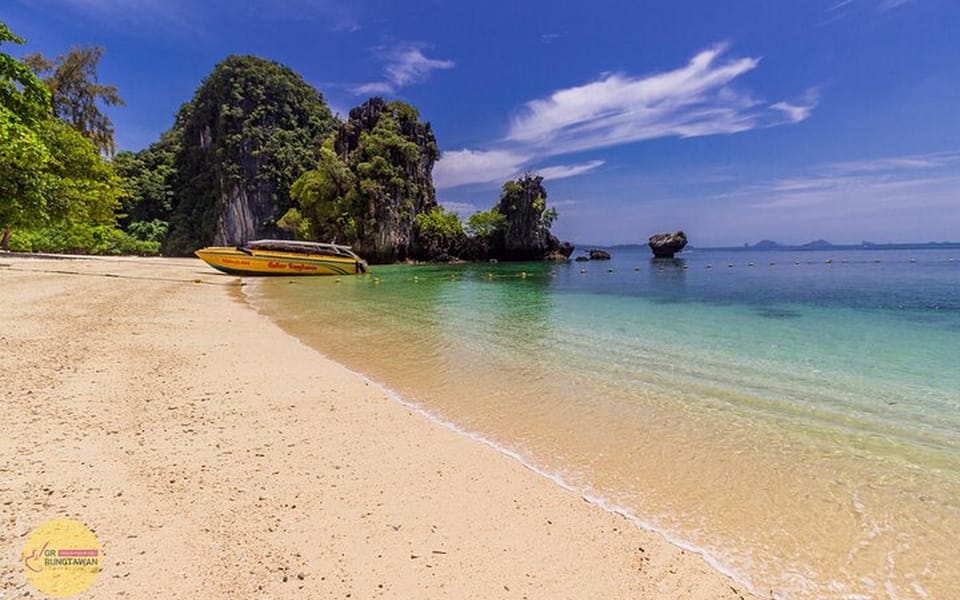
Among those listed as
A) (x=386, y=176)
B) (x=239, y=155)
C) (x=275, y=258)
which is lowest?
(x=275, y=258)

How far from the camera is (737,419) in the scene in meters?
5.73

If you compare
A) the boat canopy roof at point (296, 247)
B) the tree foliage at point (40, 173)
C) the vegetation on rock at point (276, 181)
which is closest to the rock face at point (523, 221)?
the vegetation on rock at point (276, 181)

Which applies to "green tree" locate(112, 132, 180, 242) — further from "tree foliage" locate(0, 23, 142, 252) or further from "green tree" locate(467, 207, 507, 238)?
"green tree" locate(467, 207, 507, 238)

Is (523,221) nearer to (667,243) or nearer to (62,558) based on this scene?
(667,243)

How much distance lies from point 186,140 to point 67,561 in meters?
85.5

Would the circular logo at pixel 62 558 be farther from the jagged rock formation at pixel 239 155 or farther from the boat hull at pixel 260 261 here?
the jagged rock formation at pixel 239 155

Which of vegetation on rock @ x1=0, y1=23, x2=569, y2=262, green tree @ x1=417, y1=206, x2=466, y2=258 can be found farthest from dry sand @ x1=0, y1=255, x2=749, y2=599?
green tree @ x1=417, y1=206, x2=466, y2=258

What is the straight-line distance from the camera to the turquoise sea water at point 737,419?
3.18 m

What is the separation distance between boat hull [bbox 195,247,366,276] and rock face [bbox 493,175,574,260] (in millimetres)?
37951

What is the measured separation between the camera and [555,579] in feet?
8.60

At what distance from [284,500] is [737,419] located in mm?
5360

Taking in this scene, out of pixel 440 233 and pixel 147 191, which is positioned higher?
pixel 147 191

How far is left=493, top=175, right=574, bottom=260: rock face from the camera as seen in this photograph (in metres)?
63.3

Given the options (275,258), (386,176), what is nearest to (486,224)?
(386,176)
